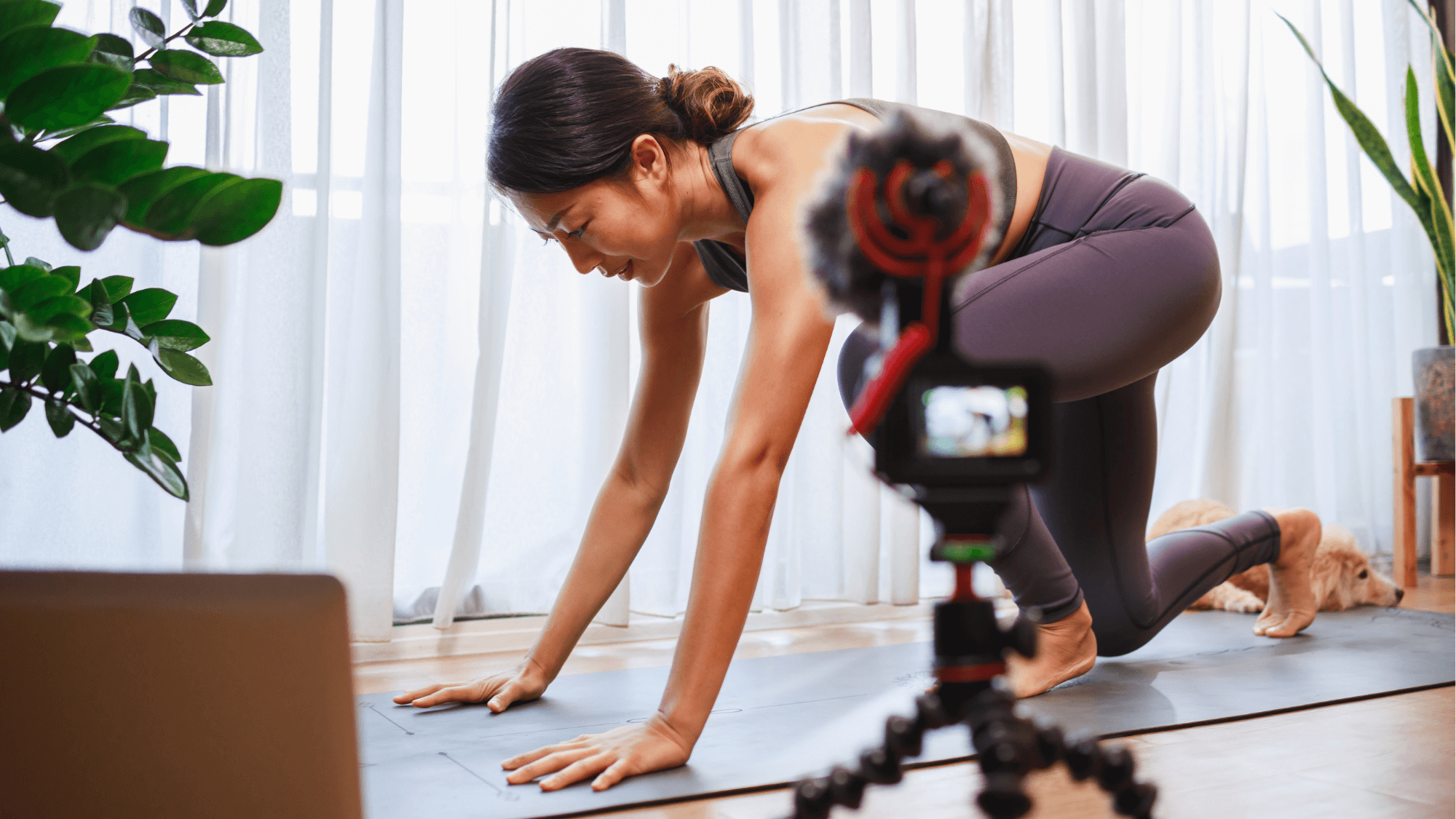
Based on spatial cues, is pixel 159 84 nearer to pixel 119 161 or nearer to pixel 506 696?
pixel 119 161

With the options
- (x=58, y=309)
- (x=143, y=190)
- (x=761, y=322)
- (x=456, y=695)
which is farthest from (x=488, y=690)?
(x=143, y=190)

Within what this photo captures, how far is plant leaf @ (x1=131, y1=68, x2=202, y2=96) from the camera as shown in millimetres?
807

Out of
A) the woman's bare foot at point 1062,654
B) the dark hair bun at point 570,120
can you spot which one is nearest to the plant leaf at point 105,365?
the dark hair bun at point 570,120

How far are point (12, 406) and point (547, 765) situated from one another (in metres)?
0.57

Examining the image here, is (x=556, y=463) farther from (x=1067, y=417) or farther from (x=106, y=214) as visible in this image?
(x=106, y=214)

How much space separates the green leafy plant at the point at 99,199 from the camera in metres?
0.45

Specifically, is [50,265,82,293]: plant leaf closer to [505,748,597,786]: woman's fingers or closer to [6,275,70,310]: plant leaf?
[6,275,70,310]: plant leaf

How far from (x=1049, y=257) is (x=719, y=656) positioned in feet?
1.97

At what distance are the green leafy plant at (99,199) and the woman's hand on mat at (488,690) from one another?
0.64 metres

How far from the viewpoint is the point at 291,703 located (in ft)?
1.13

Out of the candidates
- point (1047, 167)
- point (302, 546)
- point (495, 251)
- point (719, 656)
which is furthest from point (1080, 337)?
point (302, 546)

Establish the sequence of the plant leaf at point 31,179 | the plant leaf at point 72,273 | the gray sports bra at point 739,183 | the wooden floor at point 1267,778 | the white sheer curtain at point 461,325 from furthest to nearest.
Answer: the white sheer curtain at point 461,325 → the gray sports bra at point 739,183 → the wooden floor at point 1267,778 → the plant leaf at point 72,273 → the plant leaf at point 31,179

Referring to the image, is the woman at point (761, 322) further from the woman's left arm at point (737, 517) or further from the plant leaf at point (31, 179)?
the plant leaf at point (31, 179)

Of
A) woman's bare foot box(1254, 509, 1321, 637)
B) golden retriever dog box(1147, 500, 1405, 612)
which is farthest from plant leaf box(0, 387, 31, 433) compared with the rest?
golden retriever dog box(1147, 500, 1405, 612)
